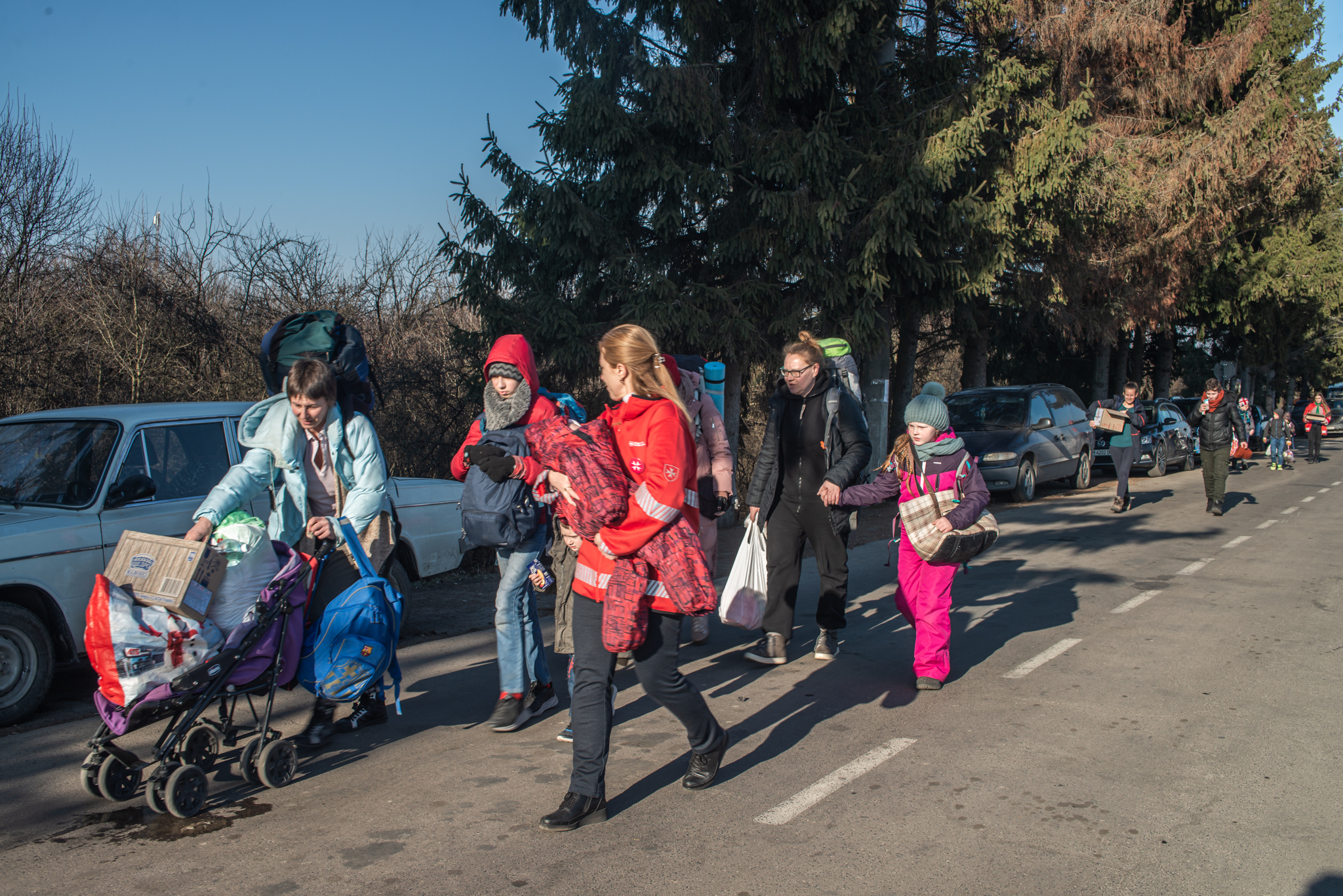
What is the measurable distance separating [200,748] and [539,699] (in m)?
1.76

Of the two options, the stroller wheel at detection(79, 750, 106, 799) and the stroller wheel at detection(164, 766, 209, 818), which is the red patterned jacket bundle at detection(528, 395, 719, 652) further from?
the stroller wheel at detection(79, 750, 106, 799)

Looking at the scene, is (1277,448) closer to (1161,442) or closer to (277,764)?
(1161,442)

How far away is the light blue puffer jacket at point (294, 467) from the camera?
14.4 ft

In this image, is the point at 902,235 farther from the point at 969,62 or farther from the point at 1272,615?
the point at 1272,615

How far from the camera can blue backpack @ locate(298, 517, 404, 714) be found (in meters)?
4.30

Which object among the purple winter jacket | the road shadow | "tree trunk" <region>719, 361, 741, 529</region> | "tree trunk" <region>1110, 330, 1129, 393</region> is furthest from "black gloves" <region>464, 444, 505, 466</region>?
"tree trunk" <region>1110, 330, 1129, 393</region>

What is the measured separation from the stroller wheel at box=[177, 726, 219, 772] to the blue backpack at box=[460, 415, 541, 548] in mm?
1423

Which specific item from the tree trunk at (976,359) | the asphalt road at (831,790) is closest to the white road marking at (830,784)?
the asphalt road at (831,790)

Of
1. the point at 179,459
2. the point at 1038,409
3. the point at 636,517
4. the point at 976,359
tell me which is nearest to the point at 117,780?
the point at 636,517

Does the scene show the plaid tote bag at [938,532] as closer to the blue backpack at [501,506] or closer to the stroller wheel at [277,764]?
the blue backpack at [501,506]

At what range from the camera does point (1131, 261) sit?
20.8m

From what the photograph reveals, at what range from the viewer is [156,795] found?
12.7 feet

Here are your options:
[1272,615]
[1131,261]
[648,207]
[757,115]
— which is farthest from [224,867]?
[1131,261]

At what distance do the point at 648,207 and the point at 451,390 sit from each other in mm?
3461
